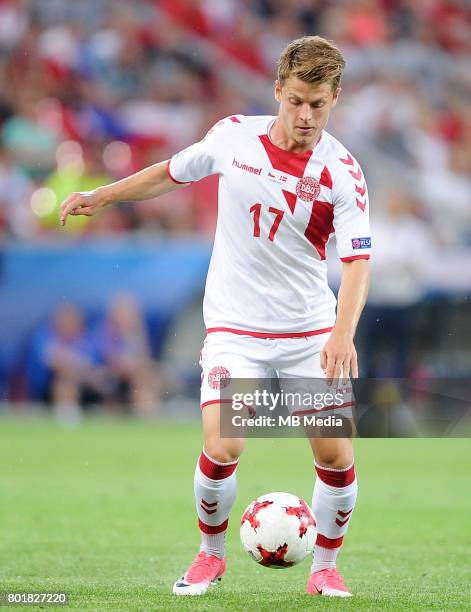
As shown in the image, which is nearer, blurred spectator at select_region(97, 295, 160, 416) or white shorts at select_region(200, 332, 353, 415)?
white shorts at select_region(200, 332, 353, 415)

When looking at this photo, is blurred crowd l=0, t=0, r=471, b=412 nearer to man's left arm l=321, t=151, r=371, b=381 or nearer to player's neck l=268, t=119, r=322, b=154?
player's neck l=268, t=119, r=322, b=154

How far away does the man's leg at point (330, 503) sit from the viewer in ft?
19.2

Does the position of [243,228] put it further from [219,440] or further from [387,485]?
[387,485]

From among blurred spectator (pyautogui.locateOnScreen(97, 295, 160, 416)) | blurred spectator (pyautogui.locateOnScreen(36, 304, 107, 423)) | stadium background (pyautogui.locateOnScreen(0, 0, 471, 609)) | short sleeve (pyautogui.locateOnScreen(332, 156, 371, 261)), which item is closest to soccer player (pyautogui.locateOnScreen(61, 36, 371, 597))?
short sleeve (pyautogui.locateOnScreen(332, 156, 371, 261))

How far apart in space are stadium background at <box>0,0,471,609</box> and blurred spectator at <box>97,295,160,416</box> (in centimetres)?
4

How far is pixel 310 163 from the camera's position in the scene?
5832 millimetres

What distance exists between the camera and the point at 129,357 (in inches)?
647

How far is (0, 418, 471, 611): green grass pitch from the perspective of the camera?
5859 mm

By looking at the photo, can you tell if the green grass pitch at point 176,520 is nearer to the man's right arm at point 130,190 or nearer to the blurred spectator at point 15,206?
the man's right arm at point 130,190

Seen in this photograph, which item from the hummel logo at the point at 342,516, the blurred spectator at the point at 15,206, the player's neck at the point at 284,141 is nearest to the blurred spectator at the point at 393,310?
the blurred spectator at the point at 15,206

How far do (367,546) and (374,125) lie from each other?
11978mm

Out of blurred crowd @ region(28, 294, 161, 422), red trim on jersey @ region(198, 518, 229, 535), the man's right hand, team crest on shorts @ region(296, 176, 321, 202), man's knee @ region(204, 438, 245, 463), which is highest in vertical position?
team crest on shorts @ region(296, 176, 321, 202)

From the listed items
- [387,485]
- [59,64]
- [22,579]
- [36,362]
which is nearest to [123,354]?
[36,362]

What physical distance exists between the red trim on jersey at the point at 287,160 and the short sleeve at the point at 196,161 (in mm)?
254
